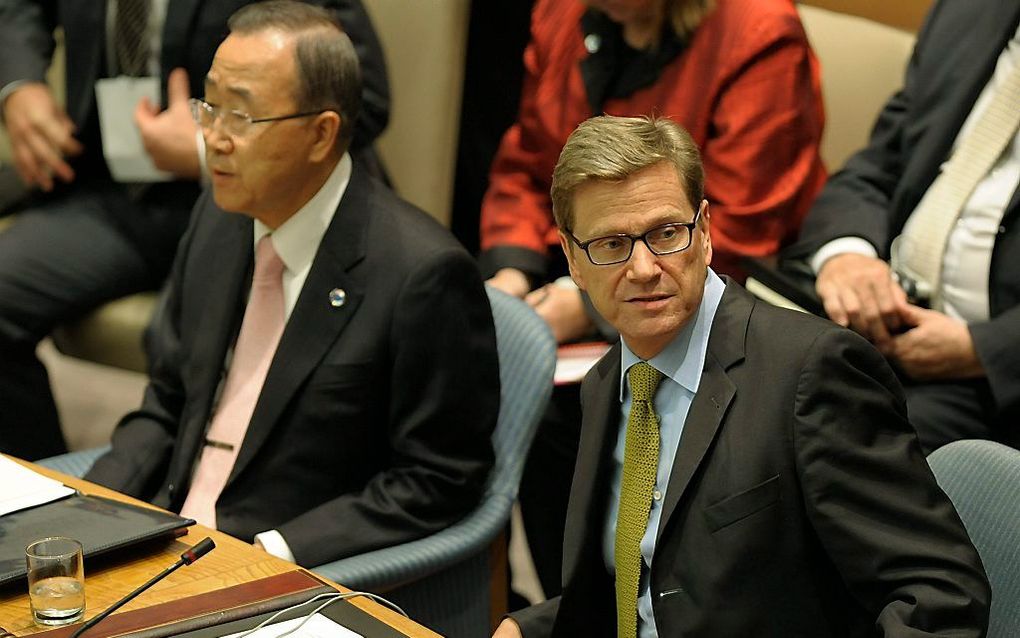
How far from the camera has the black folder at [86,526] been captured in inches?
75.6

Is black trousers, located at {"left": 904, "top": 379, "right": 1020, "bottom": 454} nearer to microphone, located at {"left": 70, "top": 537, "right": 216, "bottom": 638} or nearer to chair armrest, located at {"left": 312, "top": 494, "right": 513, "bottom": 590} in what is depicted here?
chair armrest, located at {"left": 312, "top": 494, "right": 513, "bottom": 590}

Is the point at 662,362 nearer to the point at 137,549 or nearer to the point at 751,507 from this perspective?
the point at 751,507

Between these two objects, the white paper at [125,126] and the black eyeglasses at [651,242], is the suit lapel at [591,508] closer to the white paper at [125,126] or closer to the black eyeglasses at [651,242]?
the black eyeglasses at [651,242]

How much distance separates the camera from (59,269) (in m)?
3.57

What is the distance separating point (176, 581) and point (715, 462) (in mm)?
713

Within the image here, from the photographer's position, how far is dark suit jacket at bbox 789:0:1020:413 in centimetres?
276

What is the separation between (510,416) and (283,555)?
0.46 m

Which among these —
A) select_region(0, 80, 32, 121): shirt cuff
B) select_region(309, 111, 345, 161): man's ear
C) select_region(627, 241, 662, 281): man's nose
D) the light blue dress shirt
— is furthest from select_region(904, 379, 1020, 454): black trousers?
select_region(0, 80, 32, 121): shirt cuff

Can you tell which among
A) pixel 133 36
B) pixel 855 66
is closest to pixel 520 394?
pixel 855 66

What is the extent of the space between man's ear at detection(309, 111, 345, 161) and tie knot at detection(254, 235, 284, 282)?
0.65ft

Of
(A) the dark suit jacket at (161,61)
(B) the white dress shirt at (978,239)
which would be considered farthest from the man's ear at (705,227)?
(A) the dark suit jacket at (161,61)

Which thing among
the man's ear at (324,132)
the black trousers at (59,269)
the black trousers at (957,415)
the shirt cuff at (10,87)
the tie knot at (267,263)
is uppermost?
the man's ear at (324,132)

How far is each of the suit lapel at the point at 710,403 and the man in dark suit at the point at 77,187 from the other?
168 centimetres

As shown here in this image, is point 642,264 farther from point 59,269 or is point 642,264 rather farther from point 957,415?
point 59,269
